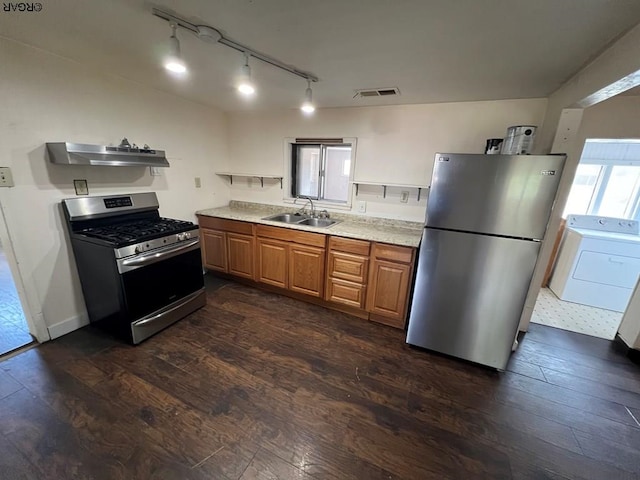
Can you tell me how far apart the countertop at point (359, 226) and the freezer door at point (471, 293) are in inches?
13.8

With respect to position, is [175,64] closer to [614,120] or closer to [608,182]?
[614,120]

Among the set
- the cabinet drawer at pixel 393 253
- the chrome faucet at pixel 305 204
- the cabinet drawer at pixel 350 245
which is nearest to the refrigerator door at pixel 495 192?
the cabinet drawer at pixel 393 253

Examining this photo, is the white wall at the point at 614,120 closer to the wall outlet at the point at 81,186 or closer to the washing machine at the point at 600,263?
the washing machine at the point at 600,263

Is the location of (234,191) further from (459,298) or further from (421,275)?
(459,298)

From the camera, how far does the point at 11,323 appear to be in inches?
90.7

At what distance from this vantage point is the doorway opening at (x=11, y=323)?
206 cm

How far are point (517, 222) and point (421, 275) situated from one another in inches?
30.0

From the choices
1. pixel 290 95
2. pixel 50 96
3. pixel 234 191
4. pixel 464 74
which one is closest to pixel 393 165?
pixel 464 74

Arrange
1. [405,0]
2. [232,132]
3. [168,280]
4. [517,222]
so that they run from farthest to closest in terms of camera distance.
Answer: [232,132] → [168,280] → [517,222] → [405,0]

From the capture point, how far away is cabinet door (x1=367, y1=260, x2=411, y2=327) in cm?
241

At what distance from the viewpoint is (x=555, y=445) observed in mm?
1507

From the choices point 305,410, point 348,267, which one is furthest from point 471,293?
point 305,410

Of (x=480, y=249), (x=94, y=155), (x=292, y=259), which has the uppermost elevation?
(x=94, y=155)

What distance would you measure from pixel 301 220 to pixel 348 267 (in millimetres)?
995
